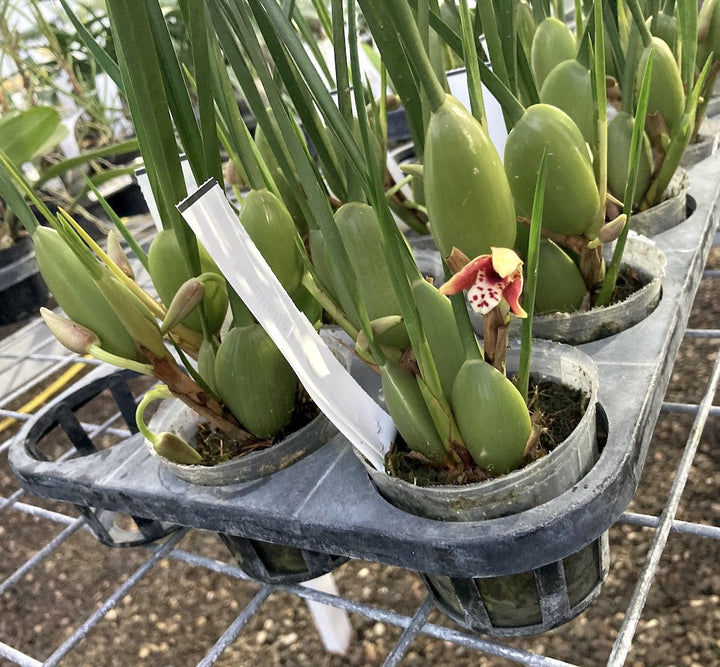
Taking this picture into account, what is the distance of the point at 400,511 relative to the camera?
0.31 metres

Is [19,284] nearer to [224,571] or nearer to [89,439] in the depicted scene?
[89,439]

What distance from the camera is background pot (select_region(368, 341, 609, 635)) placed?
286 mm

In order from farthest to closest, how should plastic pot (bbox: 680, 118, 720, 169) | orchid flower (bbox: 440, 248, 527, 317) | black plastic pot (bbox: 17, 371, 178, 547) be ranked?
plastic pot (bbox: 680, 118, 720, 169)
black plastic pot (bbox: 17, 371, 178, 547)
orchid flower (bbox: 440, 248, 527, 317)

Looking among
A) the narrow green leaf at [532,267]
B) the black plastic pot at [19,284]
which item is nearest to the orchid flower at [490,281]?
the narrow green leaf at [532,267]

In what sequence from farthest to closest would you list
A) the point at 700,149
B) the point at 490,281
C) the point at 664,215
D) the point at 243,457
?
the point at 700,149 < the point at 664,215 < the point at 243,457 < the point at 490,281

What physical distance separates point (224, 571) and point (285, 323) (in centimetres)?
18

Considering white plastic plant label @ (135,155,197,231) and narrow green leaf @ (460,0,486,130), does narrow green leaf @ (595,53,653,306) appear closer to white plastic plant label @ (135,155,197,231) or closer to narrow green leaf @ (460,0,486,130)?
narrow green leaf @ (460,0,486,130)

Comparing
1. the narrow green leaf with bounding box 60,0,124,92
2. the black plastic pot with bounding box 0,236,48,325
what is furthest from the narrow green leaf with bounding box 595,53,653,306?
the black plastic pot with bounding box 0,236,48,325

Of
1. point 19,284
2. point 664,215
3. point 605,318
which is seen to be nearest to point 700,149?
point 664,215

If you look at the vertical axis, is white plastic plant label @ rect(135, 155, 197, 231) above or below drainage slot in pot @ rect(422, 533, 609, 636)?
above

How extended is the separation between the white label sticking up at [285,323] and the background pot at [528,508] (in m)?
0.02

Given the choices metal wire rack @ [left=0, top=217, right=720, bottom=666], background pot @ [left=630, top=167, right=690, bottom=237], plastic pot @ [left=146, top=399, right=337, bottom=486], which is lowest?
metal wire rack @ [left=0, top=217, right=720, bottom=666]

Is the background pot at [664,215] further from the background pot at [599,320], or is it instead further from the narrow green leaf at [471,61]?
the narrow green leaf at [471,61]

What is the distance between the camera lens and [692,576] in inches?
27.9
